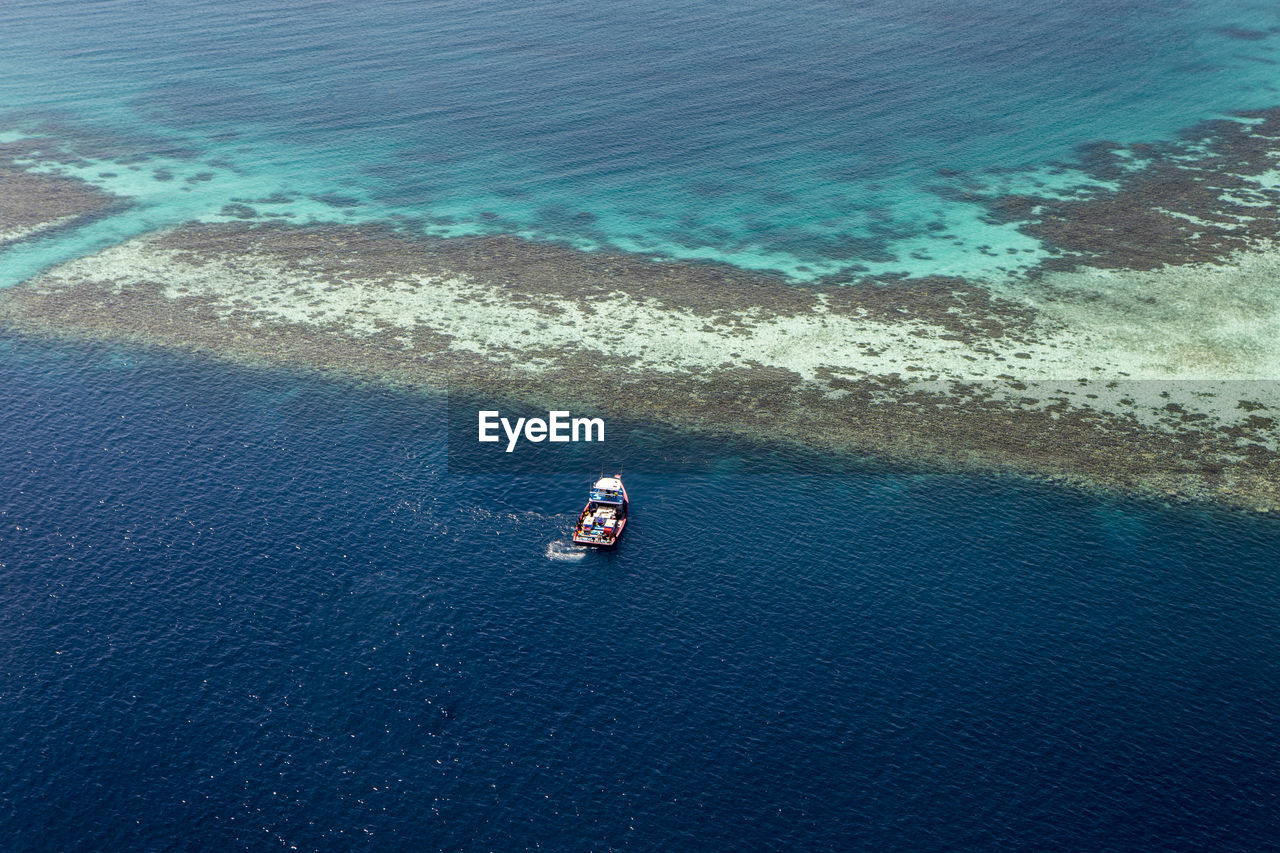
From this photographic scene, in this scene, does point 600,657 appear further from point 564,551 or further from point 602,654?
point 564,551

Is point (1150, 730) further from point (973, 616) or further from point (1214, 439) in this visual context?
point (1214, 439)

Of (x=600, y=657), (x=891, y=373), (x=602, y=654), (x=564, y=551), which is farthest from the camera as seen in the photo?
(x=891, y=373)

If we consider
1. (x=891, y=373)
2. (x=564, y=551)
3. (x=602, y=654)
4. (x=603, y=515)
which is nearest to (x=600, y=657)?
(x=602, y=654)

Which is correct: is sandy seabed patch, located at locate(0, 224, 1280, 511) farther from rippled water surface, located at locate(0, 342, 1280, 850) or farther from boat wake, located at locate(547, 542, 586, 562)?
boat wake, located at locate(547, 542, 586, 562)

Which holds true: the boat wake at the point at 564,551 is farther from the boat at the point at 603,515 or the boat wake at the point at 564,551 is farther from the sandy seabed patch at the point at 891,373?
the sandy seabed patch at the point at 891,373

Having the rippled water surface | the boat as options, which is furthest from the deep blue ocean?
the boat

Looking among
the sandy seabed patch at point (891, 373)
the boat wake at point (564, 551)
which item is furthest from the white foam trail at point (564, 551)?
the sandy seabed patch at point (891, 373)
